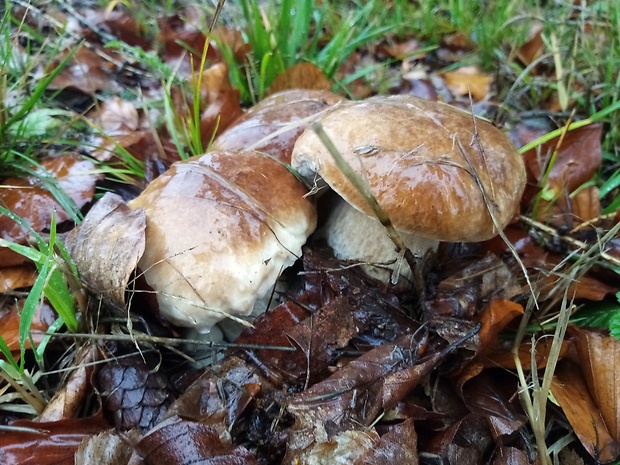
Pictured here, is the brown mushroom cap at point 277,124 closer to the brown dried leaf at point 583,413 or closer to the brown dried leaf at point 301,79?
the brown dried leaf at point 301,79

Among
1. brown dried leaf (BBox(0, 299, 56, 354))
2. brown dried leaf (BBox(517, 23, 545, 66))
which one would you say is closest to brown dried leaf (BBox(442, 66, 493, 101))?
brown dried leaf (BBox(517, 23, 545, 66))

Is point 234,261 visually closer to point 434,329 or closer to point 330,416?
point 330,416

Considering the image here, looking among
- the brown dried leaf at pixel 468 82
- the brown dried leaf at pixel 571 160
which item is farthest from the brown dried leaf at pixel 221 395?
Result: the brown dried leaf at pixel 468 82

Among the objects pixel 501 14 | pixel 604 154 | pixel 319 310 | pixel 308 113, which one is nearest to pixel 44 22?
pixel 308 113

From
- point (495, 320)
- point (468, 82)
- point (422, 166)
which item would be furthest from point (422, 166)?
point (468, 82)

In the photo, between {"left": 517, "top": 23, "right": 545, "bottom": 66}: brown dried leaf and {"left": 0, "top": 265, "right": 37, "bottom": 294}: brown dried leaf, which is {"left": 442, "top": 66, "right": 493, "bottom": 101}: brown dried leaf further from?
{"left": 0, "top": 265, "right": 37, "bottom": 294}: brown dried leaf

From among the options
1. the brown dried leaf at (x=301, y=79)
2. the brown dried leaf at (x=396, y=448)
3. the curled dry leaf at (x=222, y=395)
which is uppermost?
the brown dried leaf at (x=301, y=79)
